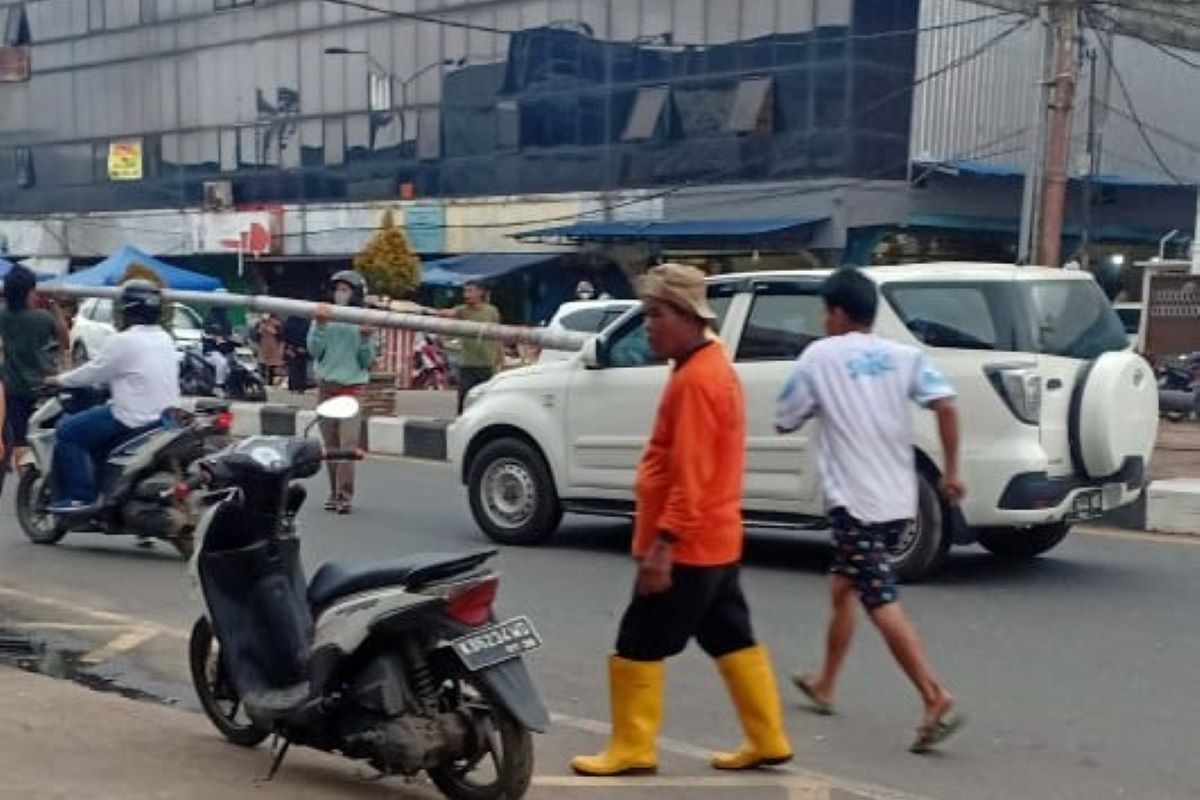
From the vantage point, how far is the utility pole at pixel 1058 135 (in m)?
16.6

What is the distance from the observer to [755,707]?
5.15m

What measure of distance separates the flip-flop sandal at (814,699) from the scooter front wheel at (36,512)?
558 centimetres

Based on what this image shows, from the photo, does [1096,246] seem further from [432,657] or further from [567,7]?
[432,657]

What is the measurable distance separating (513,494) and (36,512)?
3099 millimetres

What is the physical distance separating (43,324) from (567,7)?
79.8ft

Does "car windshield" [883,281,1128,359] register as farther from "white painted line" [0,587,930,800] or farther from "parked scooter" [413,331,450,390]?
"parked scooter" [413,331,450,390]

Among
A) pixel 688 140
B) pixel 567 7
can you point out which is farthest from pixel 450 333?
pixel 567 7

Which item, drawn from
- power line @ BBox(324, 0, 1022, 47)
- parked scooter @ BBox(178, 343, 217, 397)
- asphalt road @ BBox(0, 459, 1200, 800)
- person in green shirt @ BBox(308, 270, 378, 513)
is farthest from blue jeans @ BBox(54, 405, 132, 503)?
power line @ BBox(324, 0, 1022, 47)

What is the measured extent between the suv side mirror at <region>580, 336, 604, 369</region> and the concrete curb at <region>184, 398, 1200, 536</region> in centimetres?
211

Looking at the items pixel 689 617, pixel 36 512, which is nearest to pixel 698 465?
pixel 689 617

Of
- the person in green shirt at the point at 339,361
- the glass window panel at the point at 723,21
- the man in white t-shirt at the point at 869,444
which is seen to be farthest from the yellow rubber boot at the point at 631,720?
the glass window panel at the point at 723,21

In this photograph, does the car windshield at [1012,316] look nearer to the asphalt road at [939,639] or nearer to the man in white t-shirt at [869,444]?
the asphalt road at [939,639]

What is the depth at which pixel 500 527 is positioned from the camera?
9.96 m

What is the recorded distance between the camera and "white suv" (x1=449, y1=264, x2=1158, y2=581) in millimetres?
8133
